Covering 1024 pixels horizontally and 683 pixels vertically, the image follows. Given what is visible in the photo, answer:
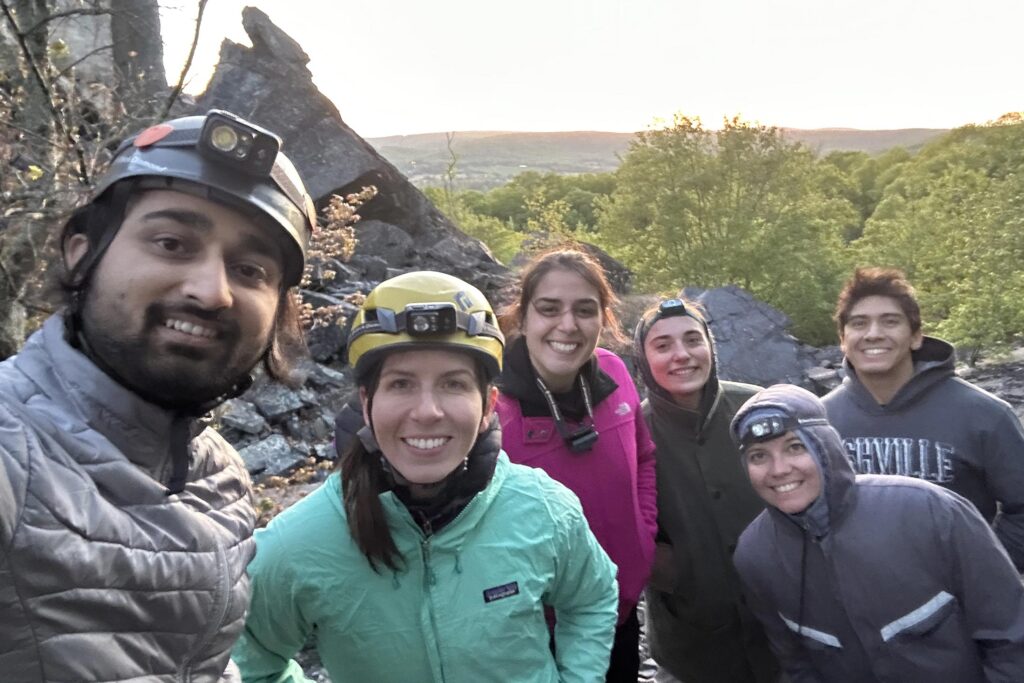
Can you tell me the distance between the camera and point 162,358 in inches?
57.5

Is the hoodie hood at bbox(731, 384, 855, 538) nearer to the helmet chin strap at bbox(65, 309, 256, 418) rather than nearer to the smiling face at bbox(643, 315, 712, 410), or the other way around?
the smiling face at bbox(643, 315, 712, 410)

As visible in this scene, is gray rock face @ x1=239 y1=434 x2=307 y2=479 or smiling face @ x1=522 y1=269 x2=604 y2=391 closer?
smiling face @ x1=522 y1=269 x2=604 y2=391

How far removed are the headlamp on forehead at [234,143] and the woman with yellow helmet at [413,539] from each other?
582 mm

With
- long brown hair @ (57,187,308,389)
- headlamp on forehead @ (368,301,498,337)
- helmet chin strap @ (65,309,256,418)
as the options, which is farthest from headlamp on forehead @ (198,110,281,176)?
headlamp on forehead @ (368,301,498,337)

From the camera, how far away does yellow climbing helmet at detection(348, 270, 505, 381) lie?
6.60 ft

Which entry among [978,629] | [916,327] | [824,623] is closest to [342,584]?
[824,623]

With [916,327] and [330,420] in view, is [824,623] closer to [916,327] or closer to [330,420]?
[916,327]

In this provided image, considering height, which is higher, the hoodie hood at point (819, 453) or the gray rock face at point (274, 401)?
the hoodie hood at point (819, 453)

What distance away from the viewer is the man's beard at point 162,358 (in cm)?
144

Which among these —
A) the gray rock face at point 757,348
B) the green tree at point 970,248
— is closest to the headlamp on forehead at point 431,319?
the gray rock face at point 757,348

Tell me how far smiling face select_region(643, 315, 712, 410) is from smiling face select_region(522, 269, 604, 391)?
0.37 m

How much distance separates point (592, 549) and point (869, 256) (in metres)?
27.7

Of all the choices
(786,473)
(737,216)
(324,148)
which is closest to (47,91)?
(786,473)

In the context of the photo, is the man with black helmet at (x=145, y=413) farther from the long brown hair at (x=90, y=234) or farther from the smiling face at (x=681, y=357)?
the smiling face at (x=681, y=357)
